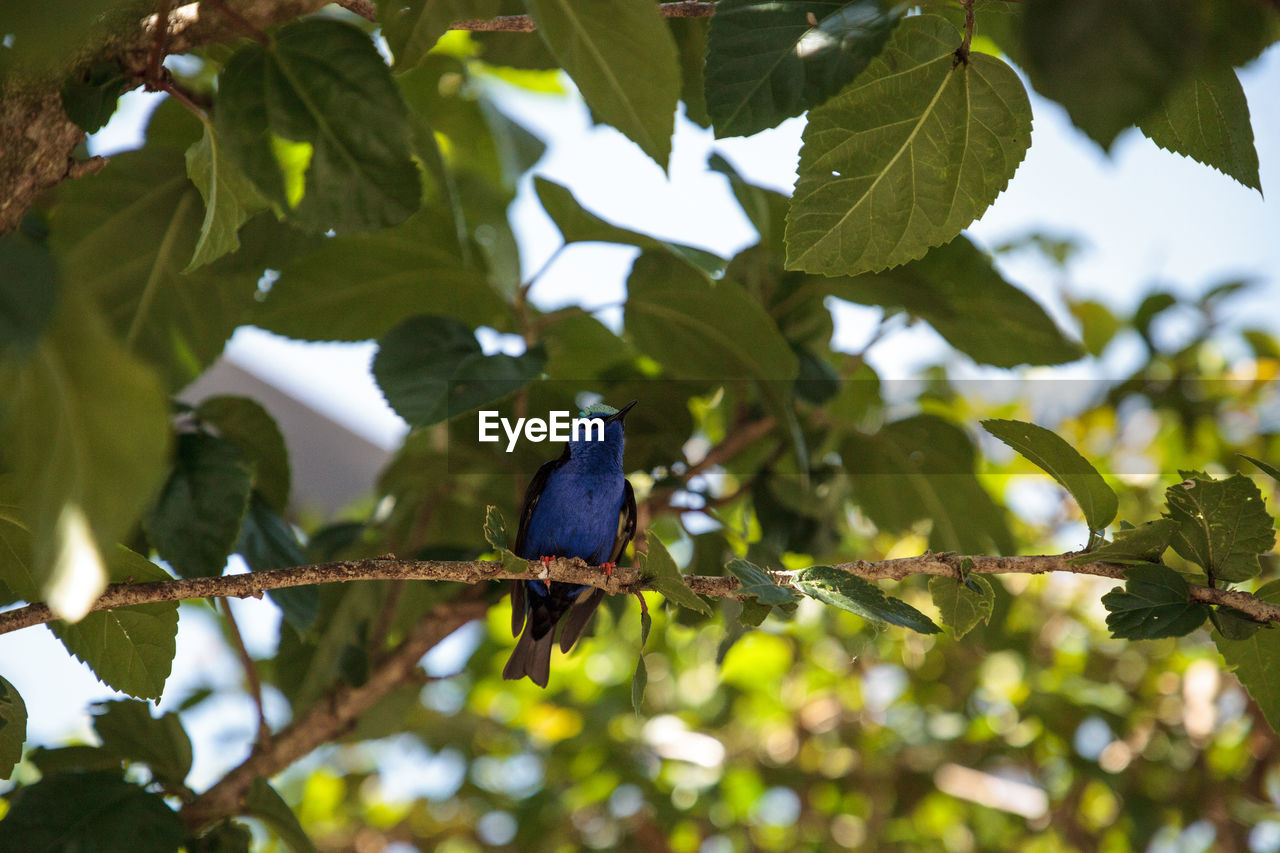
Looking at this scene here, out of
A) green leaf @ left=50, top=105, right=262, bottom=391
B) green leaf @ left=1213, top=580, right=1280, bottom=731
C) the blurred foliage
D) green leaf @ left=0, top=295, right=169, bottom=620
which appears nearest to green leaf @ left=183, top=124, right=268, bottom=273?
the blurred foliage

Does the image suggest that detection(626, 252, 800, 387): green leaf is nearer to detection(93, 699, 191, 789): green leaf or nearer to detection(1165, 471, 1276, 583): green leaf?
detection(1165, 471, 1276, 583): green leaf

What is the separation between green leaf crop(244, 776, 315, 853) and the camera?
1.80 m

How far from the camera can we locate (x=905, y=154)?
4.48 feet

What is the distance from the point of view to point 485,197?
9.35 ft

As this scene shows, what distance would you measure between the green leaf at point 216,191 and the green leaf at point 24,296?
721 mm

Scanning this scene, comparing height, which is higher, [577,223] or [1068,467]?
[577,223]

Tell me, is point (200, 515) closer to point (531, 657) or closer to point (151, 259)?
point (151, 259)

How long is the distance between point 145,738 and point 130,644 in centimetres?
52

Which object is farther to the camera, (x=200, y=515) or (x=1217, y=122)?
(x=200, y=515)

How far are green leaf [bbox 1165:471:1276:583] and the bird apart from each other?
1199mm

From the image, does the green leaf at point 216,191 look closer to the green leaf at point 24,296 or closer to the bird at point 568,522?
the green leaf at point 24,296

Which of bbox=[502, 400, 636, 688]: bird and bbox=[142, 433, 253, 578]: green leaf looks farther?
bbox=[502, 400, 636, 688]: bird

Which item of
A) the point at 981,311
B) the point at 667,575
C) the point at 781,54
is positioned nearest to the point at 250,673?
the point at 667,575

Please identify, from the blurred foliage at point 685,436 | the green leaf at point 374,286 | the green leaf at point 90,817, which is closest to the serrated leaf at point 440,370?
the blurred foliage at point 685,436
